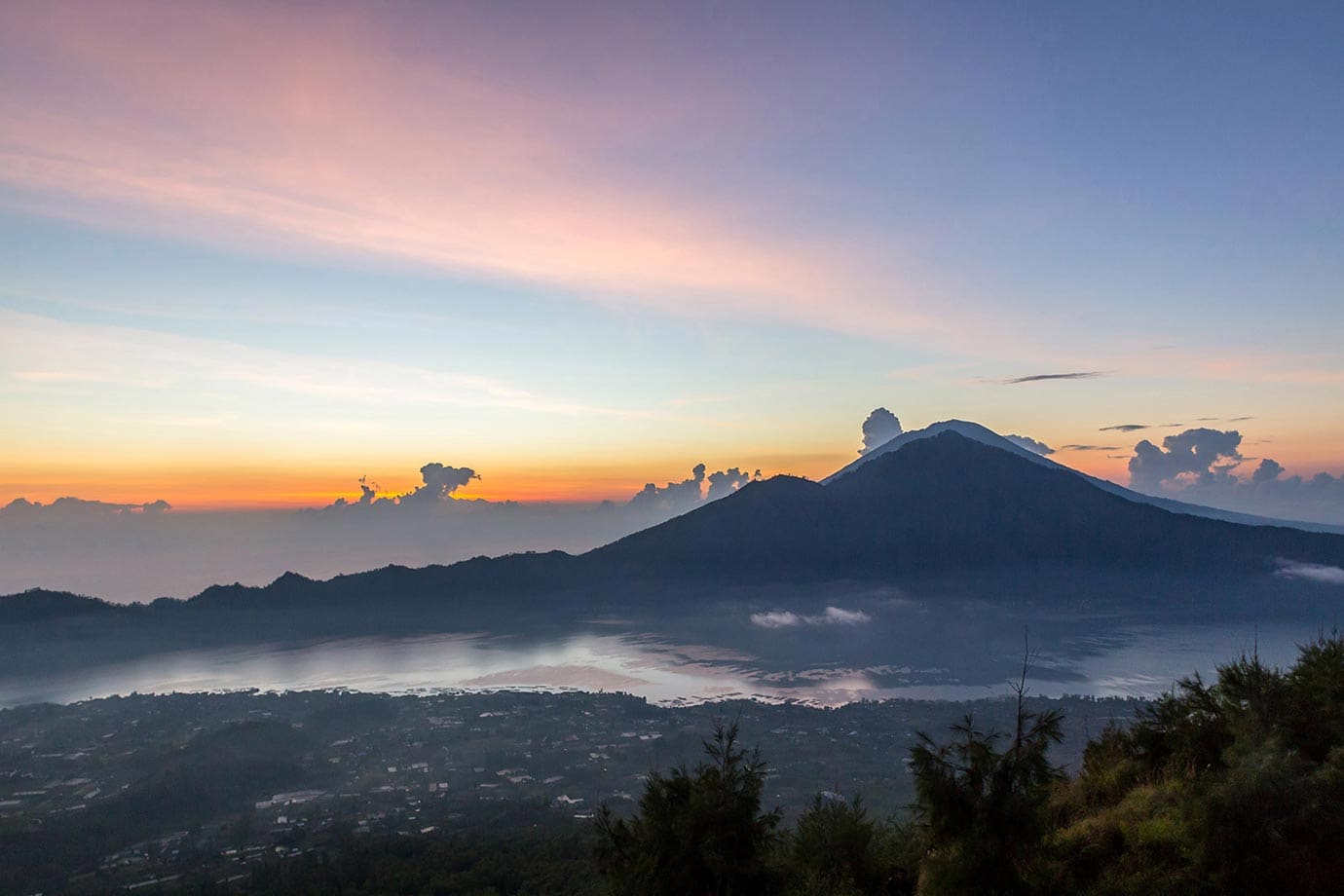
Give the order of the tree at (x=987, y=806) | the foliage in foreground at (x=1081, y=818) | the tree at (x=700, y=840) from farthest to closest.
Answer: the tree at (x=700, y=840), the tree at (x=987, y=806), the foliage in foreground at (x=1081, y=818)

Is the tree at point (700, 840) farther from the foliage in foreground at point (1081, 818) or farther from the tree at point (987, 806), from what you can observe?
the tree at point (987, 806)

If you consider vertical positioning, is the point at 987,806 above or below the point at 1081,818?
above

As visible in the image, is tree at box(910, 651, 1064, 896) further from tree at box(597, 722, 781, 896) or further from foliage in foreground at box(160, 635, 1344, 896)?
tree at box(597, 722, 781, 896)

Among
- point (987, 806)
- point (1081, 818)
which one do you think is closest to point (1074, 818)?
point (1081, 818)

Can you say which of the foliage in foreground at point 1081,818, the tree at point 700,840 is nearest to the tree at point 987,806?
the foliage in foreground at point 1081,818

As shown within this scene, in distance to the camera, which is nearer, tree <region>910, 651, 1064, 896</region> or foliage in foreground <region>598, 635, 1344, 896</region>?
foliage in foreground <region>598, 635, 1344, 896</region>

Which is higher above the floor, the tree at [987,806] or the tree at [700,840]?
the tree at [987,806]

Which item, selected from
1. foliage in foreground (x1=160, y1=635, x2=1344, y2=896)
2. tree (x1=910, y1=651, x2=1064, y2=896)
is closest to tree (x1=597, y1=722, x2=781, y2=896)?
foliage in foreground (x1=160, y1=635, x2=1344, y2=896)

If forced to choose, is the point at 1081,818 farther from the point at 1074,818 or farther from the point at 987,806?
the point at 987,806

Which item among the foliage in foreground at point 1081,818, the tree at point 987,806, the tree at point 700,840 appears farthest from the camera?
the tree at point 700,840

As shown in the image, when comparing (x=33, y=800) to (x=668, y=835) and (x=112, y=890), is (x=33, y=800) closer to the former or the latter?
(x=112, y=890)

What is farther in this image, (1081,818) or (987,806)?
(1081,818)

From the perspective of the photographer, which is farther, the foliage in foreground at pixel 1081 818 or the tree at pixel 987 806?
the tree at pixel 987 806

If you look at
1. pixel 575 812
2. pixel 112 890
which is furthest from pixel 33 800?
pixel 575 812
